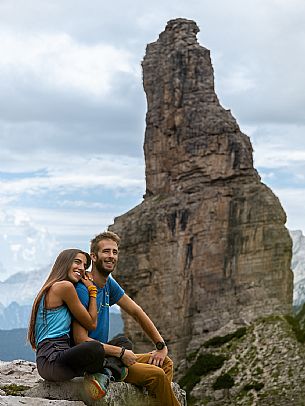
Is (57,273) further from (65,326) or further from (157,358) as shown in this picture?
(157,358)

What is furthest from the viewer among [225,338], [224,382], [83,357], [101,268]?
[225,338]

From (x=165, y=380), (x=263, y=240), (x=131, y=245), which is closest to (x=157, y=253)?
(x=131, y=245)

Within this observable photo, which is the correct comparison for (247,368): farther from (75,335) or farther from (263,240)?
(75,335)

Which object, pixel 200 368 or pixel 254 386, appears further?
pixel 200 368

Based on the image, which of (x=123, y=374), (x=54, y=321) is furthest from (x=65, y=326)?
(x=123, y=374)

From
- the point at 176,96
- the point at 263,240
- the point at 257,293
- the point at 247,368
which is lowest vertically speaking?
the point at 247,368

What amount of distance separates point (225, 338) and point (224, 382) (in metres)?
8.20

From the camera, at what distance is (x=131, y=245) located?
70.9 m

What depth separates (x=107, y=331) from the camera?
984 centimetres

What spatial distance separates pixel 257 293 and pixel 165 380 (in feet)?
190

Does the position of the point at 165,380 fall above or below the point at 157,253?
below

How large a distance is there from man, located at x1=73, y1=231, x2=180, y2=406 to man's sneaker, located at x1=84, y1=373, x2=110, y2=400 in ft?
1.20

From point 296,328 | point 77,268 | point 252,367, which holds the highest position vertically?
point 296,328

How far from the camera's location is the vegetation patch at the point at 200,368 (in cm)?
5749
